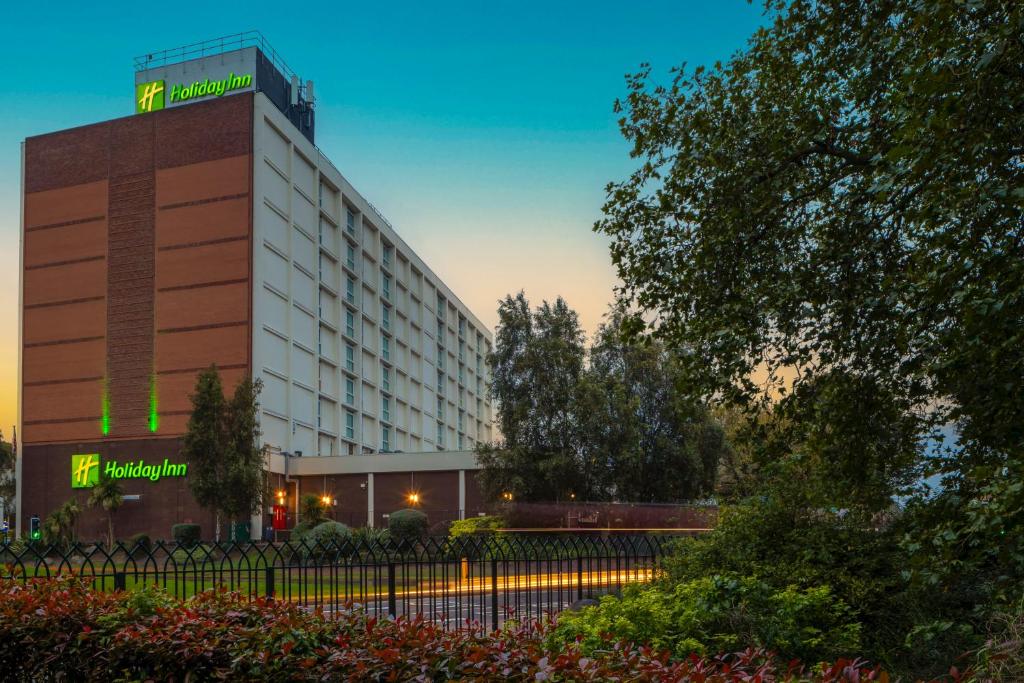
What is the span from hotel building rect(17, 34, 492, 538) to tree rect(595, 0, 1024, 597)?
1759 inches

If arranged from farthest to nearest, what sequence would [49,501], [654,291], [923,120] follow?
[49,501], [654,291], [923,120]

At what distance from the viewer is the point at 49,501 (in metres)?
57.4

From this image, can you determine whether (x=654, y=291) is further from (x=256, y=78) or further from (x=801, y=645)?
(x=256, y=78)

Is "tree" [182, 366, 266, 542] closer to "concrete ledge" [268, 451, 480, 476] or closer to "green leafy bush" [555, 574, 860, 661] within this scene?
"concrete ledge" [268, 451, 480, 476]

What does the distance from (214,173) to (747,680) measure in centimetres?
5786

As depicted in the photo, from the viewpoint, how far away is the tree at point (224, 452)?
152 ft

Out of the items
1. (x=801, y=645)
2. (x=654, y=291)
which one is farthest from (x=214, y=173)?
(x=801, y=645)

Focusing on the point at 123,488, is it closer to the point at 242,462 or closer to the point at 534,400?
the point at 242,462

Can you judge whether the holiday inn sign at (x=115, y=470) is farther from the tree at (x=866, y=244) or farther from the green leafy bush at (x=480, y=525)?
the tree at (x=866, y=244)

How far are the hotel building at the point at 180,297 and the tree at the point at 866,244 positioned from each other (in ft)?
147

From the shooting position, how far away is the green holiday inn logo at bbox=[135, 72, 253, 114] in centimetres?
6116

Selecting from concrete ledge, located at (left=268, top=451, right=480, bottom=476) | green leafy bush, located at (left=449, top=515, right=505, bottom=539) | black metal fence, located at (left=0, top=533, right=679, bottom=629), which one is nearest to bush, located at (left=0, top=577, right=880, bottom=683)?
black metal fence, located at (left=0, top=533, right=679, bottom=629)

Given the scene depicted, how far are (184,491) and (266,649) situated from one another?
52.1m

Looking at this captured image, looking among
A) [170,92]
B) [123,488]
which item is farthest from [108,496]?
[170,92]
